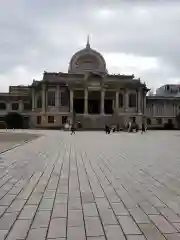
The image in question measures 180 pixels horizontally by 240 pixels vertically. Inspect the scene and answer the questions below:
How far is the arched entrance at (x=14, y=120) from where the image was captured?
88.0 m

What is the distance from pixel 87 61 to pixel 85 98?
37.8 ft

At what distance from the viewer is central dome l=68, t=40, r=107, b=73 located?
89.0m

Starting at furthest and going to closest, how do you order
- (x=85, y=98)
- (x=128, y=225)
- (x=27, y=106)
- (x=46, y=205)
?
(x=27, y=106) → (x=85, y=98) → (x=46, y=205) → (x=128, y=225)

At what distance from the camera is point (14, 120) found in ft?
290

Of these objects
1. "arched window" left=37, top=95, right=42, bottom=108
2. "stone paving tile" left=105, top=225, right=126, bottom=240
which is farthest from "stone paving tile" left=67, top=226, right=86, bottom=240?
"arched window" left=37, top=95, right=42, bottom=108

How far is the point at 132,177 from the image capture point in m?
10.8

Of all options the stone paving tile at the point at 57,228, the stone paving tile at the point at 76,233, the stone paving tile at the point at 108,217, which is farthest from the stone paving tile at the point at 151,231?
the stone paving tile at the point at 57,228

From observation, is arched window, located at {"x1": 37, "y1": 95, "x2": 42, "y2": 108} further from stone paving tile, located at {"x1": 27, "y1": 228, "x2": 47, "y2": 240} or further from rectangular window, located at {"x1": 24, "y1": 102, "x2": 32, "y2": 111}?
stone paving tile, located at {"x1": 27, "y1": 228, "x2": 47, "y2": 240}

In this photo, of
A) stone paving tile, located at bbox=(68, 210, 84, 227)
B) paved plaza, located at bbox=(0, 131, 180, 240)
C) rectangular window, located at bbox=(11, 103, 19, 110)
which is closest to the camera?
paved plaza, located at bbox=(0, 131, 180, 240)

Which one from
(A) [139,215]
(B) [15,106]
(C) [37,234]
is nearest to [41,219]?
(C) [37,234]

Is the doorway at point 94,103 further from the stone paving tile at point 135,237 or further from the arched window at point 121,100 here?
the stone paving tile at point 135,237

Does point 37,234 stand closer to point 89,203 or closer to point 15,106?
point 89,203

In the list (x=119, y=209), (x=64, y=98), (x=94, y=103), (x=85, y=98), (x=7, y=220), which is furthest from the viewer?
(x=94, y=103)

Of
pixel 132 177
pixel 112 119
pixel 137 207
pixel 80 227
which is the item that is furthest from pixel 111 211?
pixel 112 119
